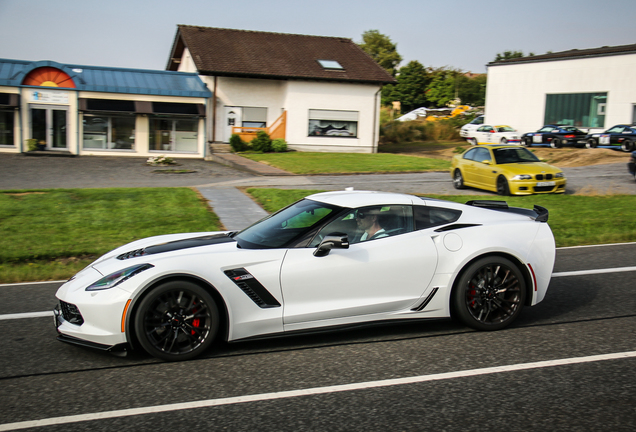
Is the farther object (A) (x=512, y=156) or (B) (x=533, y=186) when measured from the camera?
(A) (x=512, y=156)

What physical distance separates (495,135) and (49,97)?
26.1 metres

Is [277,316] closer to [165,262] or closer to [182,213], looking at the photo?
[165,262]

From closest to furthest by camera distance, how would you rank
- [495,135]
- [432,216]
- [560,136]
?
[432,216], [560,136], [495,135]

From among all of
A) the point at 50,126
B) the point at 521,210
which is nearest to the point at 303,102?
the point at 50,126

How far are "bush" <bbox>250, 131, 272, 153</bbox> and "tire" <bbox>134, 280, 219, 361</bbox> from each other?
27842 mm

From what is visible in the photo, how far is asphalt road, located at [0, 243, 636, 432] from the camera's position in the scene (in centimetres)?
363

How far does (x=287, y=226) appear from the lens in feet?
17.7

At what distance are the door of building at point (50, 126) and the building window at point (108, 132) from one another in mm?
1018

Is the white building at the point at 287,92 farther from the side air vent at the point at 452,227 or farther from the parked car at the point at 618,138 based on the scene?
the side air vent at the point at 452,227

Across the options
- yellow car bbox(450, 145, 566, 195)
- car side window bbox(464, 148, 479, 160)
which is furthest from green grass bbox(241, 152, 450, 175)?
yellow car bbox(450, 145, 566, 195)

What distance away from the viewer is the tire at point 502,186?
16.4 m

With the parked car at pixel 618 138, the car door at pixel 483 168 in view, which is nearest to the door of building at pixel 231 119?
the car door at pixel 483 168

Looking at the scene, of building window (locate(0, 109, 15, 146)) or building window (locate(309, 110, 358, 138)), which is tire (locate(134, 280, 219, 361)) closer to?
building window (locate(0, 109, 15, 146))

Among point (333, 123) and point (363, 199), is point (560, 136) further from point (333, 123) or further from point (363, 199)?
point (363, 199)
